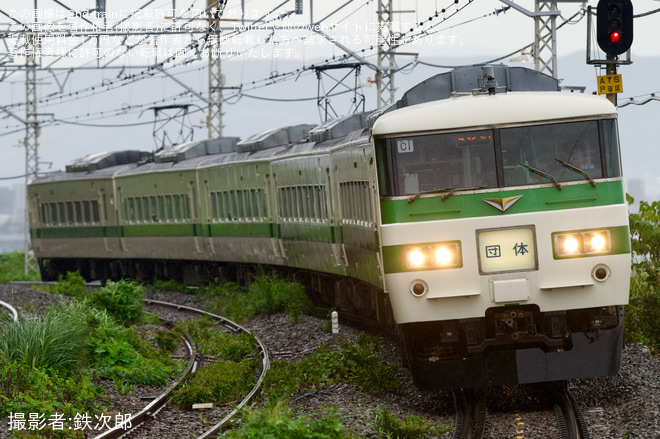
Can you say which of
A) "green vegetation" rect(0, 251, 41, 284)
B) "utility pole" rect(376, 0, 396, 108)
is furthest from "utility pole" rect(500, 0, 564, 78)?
"green vegetation" rect(0, 251, 41, 284)

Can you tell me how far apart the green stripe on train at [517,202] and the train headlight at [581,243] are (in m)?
0.24

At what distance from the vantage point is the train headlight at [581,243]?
31.1 ft

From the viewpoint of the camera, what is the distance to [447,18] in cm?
1988

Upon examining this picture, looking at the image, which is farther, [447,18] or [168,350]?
[447,18]

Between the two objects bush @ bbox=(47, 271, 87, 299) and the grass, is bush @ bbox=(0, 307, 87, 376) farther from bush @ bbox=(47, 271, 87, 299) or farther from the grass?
bush @ bbox=(47, 271, 87, 299)

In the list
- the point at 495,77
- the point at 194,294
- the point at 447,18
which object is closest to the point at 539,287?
the point at 495,77

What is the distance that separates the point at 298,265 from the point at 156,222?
27.2ft

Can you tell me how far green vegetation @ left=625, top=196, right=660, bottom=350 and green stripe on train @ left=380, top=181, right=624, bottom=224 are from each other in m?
3.25

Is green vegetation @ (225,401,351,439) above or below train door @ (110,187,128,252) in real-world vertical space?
below

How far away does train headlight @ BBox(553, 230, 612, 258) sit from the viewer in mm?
9492

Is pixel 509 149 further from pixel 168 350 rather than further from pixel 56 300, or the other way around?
pixel 56 300

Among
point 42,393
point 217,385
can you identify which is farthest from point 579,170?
point 42,393

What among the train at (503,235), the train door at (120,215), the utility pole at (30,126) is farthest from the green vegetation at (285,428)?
the utility pole at (30,126)

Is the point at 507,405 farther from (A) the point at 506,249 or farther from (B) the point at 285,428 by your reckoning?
(B) the point at 285,428
